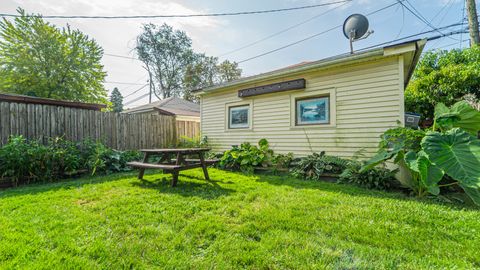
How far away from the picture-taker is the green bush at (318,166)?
4.23 meters

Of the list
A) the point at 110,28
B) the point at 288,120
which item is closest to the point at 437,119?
the point at 288,120

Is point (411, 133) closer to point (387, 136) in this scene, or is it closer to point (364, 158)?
point (387, 136)

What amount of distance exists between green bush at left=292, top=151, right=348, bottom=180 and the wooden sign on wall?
1747 millimetres

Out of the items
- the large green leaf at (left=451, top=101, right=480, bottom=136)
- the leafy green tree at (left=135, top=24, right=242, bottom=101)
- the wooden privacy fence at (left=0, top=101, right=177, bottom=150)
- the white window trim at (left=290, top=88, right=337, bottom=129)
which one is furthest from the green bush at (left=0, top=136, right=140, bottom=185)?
the leafy green tree at (left=135, top=24, right=242, bottom=101)

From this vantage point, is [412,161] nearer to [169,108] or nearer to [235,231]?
[235,231]

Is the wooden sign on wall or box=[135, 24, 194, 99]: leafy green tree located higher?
box=[135, 24, 194, 99]: leafy green tree

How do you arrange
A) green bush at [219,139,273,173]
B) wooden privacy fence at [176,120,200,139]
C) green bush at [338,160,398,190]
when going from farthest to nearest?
wooden privacy fence at [176,120,200,139], green bush at [219,139,273,173], green bush at [338,160,398,190]

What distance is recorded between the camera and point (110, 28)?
27.6 feet

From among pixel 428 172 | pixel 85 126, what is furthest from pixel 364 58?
pixel 85 126

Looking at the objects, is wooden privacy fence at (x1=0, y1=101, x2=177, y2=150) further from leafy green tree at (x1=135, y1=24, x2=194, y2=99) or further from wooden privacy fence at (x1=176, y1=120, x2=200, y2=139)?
leafy green tree at (x1=135, y1=24, x2=194, y2=99)

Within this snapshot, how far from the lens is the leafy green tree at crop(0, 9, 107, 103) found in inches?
465

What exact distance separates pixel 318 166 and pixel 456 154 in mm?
2190

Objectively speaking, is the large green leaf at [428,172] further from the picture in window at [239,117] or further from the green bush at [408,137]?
the picture in window at [239,117]

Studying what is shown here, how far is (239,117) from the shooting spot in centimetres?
654
